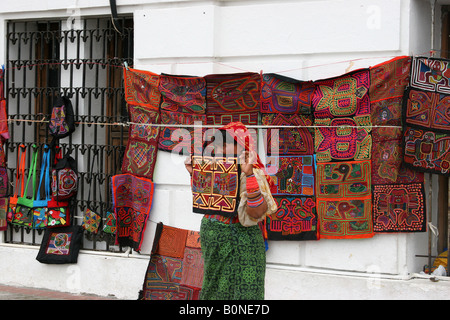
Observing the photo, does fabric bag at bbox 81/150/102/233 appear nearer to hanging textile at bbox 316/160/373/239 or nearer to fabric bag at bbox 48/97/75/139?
fabric bag at bbox 48/97/75/139

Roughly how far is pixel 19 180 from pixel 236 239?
3437 millimetres

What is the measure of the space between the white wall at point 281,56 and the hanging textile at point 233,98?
0.71ft

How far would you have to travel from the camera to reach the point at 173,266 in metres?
6.41

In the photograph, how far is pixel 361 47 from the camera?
5.75 m

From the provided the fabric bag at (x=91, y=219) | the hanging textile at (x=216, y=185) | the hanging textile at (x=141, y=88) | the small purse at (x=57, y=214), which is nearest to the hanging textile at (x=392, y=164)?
the hanging textile at (x=216, y=185)

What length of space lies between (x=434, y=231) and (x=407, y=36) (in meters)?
1.65

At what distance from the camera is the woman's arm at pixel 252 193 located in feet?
15.0

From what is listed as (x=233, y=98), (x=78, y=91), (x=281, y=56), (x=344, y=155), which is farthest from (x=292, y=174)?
(x=78, y=91)

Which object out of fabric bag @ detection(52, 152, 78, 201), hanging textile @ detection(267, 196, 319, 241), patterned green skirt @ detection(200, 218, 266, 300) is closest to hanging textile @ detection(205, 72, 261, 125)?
hanging textile @ detection(267, 196, 319, 241)

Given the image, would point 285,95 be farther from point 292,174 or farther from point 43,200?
point 43,200

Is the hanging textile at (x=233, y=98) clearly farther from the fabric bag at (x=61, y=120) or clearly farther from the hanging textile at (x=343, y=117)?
the fabric bag at (x=61, y=120)

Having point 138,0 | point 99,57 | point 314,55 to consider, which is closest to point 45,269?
point 99,57

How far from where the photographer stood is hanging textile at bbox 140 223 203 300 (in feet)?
20.6

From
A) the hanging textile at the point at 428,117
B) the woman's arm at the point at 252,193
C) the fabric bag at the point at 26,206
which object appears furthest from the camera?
the fabric bag at the point at 26,206
